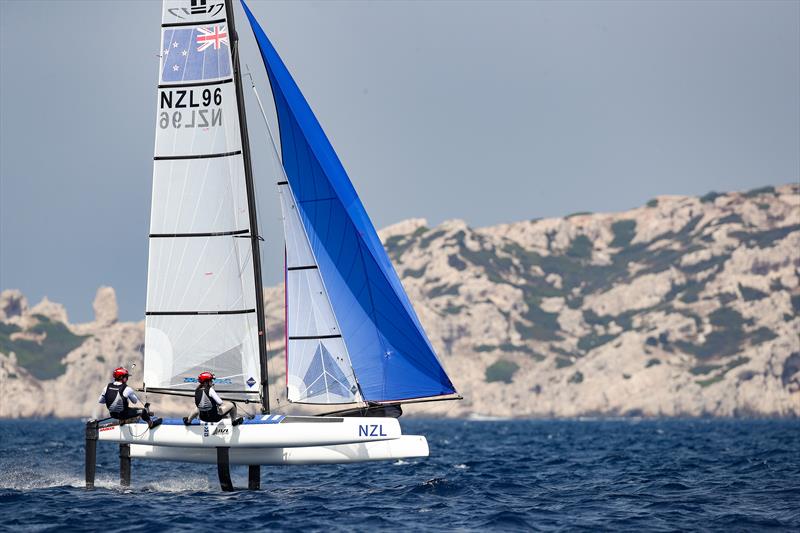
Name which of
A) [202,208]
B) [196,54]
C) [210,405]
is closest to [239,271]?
[202,208]

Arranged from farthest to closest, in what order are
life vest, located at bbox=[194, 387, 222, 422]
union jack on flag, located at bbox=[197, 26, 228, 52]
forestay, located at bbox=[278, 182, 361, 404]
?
forestay, located at bbox=[278, 182, 361, 404]
union jack on flag, located at bbox=[197, 26, 228, 52]
life vest, located at bbox=[194, 387, 222, 422]

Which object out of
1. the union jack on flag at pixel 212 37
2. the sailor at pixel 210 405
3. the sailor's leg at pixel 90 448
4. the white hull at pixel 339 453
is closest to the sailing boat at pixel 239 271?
the union jack on flag at pixel 212 37

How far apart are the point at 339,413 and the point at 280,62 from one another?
7.89 m

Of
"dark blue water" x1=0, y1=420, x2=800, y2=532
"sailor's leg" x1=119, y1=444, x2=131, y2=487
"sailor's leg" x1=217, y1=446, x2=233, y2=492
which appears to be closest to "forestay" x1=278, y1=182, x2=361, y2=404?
"sailor's leg" x1=217, y1=446, x2=233, y2=492

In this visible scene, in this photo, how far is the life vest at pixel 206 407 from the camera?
22.9 metres

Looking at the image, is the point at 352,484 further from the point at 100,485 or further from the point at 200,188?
the point at 200,188

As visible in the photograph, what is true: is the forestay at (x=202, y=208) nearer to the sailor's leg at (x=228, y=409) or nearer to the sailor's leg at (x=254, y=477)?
the sailor's leg at (x=228, y=409)

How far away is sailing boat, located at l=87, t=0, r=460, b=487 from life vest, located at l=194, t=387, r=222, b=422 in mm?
1023

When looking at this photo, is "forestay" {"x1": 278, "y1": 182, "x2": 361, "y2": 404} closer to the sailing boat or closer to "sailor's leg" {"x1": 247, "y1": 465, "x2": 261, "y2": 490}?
the sailing boat

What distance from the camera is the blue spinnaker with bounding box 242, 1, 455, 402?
2412 centimetres

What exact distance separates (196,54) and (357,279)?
607 centimetres

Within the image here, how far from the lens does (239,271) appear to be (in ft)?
78.6

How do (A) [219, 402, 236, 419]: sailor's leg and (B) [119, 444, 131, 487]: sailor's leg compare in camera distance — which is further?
(B) [119, 444, 131, 487]: sailor's leg

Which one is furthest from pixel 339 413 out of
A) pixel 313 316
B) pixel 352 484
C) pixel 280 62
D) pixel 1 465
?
pixel 1 465
